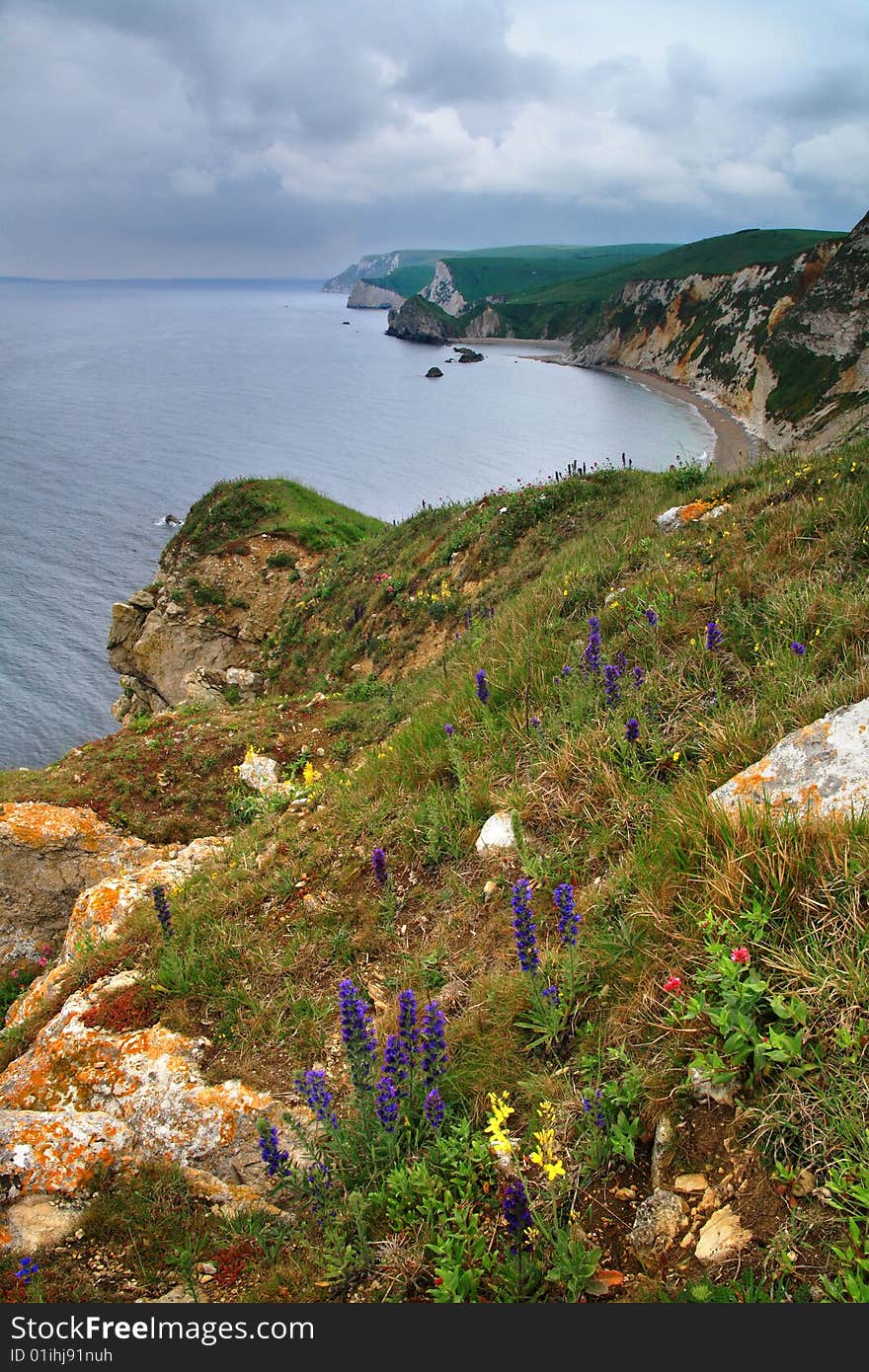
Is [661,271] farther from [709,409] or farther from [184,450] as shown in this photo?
[184,450]

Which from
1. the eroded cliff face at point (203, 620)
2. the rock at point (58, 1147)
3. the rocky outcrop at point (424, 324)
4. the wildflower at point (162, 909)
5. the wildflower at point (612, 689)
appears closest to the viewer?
the rock at point (58, 1147)

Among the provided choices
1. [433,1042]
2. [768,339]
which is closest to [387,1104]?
[433,1042]

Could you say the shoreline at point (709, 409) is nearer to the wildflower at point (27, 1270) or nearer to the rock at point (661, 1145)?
the rock at point (661, 1145)

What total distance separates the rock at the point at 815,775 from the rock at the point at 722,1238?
68.6 inches

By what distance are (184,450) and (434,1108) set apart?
7527 cm

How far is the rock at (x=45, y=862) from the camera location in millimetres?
10680

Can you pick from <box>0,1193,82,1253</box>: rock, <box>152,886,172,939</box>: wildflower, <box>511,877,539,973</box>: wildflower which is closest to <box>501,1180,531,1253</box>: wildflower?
<box>511,877,539,973</box>: wildflower

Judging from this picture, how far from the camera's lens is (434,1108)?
126 inches

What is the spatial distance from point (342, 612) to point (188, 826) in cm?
932

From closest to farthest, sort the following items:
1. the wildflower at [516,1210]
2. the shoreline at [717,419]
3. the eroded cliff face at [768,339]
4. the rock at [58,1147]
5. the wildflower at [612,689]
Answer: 1. the wildflower at [516,1210]
2. the rock at [58,1147]
3. the wildflower at [612,689]
4. the shoreline at [717,419]
5. the eroded cliff face at [768,339]

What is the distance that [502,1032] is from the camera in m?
3.65

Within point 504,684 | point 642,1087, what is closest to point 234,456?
point 504,684

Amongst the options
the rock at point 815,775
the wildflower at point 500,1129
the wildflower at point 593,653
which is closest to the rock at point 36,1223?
the wildflower at point 500,1129

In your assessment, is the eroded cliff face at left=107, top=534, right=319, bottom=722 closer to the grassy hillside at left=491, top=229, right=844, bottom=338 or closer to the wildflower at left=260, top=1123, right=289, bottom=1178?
the wildflower at left=260, top=1123, right=289, bottom=1178
